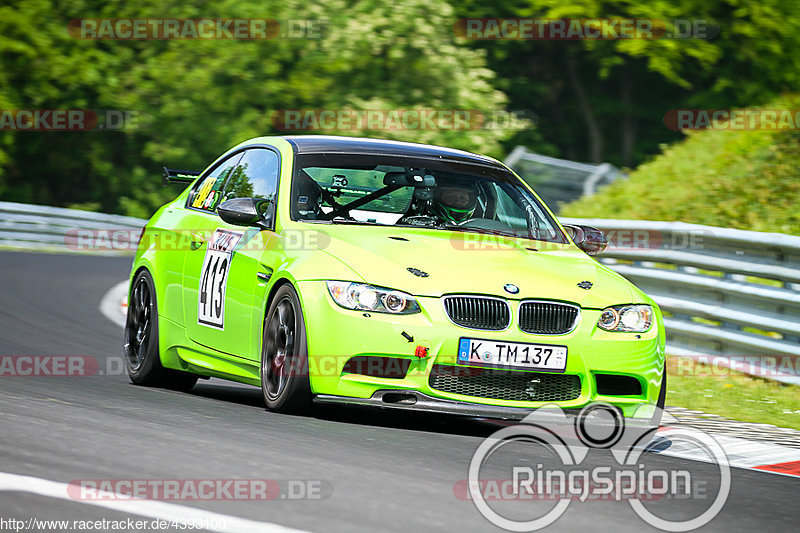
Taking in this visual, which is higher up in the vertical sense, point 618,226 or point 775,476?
point 618,226

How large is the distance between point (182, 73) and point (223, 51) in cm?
123

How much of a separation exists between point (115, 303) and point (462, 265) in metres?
8.56

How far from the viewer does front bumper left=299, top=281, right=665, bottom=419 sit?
7.27 metres

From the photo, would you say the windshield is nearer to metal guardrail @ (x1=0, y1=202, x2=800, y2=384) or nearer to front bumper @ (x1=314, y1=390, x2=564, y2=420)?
front bumper @ (x1=314, y1=390, x2=564, y2=420)

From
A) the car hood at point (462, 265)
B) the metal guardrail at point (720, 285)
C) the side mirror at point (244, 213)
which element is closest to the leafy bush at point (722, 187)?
the metal guardrail at point (720, 285)

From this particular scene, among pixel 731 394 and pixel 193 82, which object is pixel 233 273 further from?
pixel 193 82

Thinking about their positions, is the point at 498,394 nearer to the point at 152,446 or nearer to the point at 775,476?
the point at 775,476

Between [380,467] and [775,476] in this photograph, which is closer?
[380,467]

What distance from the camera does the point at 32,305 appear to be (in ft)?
47.4

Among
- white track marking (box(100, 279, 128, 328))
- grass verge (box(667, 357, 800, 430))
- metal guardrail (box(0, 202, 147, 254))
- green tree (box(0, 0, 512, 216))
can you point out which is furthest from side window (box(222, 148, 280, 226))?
green tree (box(0, 0, 512, 216))

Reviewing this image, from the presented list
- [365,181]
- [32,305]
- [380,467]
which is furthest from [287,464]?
[32,305]

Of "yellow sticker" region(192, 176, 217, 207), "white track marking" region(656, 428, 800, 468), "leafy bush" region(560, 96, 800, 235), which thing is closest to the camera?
"white track marking" region(656, 428, 800, 468)

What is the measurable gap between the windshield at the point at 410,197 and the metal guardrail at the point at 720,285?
282cm

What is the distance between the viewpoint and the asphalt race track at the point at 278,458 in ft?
16.7
